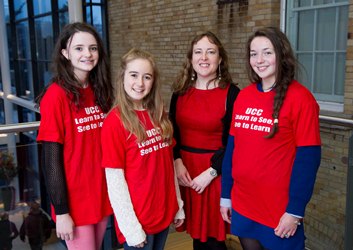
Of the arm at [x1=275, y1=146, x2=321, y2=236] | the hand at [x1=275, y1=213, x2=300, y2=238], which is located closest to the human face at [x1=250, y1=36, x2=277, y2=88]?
the arm at [x1=275, y1=146, x2=321, y2=236]

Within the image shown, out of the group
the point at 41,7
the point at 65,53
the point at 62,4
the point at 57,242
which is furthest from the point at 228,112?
the point at 41,7

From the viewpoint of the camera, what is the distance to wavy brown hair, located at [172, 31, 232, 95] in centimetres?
196

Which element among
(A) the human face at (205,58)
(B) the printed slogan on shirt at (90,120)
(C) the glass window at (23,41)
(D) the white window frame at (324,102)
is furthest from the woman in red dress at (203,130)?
(C) the glass window at (23,41)

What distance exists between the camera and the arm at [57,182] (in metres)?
1.58

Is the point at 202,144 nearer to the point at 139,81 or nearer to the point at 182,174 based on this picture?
the point at 182,174

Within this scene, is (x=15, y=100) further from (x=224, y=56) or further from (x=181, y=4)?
(x=224, y=56)

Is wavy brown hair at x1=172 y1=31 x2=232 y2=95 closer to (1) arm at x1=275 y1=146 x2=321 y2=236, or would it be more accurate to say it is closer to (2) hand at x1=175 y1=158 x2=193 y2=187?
(2) hand at x1=175 y1=158 x2=193 y2=187

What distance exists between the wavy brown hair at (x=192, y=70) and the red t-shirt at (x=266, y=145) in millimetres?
307

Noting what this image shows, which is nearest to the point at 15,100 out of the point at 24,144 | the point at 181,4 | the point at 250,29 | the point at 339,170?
the point at 181,4

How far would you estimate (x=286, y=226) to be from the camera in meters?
1.52

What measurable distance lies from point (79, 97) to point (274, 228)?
99 cm

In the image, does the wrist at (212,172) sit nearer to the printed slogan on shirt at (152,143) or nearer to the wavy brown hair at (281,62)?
the printed slogan on shirt at (152,143)

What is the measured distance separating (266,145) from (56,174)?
86 centimetres

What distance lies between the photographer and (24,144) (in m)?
2.87
